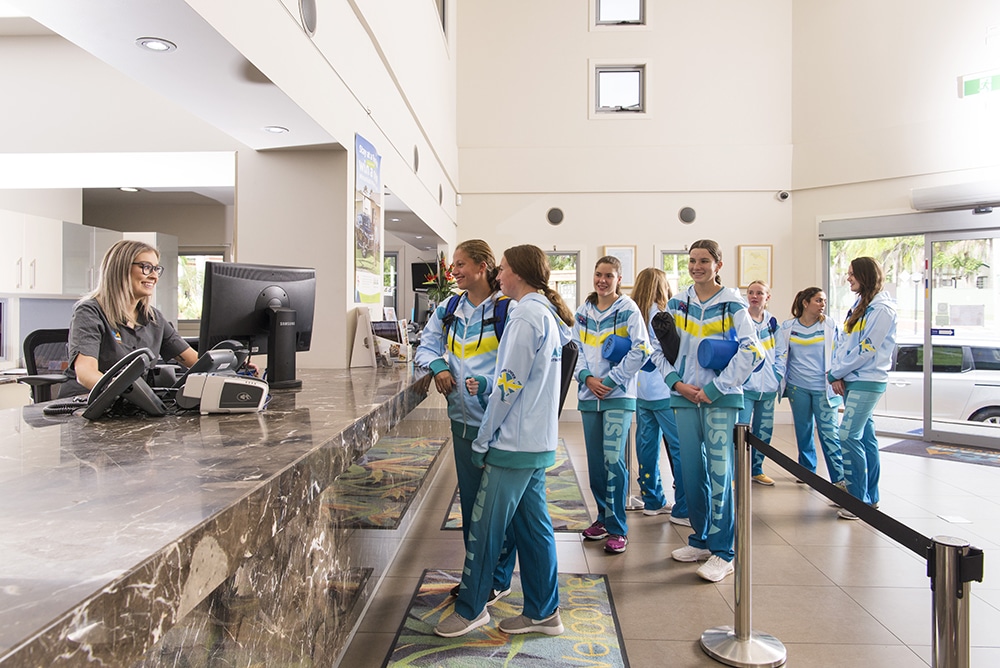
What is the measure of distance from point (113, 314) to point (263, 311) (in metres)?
0.63

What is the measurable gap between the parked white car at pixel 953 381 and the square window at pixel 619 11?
5.93 meters

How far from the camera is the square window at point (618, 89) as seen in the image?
32.2 feet

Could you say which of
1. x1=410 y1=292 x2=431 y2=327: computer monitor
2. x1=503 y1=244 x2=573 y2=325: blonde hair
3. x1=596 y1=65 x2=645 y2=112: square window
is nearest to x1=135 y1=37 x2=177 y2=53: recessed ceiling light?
x1=503 y1=244 x2=573 y2=325: blonde hair

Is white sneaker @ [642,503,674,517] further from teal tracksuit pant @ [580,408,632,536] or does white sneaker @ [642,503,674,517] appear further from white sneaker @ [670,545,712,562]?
white sneaker @ [670,545,712,562]

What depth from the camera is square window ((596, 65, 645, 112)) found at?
9805 mm

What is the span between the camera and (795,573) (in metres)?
3.65

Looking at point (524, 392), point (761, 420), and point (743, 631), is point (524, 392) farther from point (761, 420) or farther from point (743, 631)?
point (761, 420)

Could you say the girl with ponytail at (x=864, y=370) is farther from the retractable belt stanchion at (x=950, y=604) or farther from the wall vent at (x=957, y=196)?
the wall vent at (x=957, y=196)

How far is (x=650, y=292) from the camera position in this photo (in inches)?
187

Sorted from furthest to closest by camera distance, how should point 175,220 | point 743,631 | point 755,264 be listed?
1. point 755,264
2. point 175,220
3. point 743,631

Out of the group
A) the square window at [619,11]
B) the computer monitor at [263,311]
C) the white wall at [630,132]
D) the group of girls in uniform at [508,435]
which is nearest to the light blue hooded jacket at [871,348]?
the group of girls in uniform at [508,435]

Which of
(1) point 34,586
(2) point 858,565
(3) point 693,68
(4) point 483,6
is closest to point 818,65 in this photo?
(3) point 693,68

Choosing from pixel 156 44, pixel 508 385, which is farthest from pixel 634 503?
pixel 156 44

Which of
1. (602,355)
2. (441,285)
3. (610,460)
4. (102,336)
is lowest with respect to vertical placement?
(610,460)
